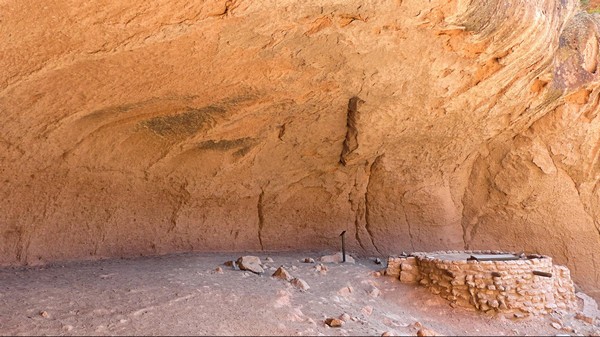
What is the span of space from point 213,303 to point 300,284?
1083 millimetres

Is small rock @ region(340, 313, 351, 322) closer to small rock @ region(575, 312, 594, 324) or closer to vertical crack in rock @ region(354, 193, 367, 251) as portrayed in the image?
small rock @ region(575, 312, 594, 324)

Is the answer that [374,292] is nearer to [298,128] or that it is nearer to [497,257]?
[497,257]

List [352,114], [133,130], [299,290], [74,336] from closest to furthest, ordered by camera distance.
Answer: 1. [74,336]
2. [299,290]
3. [133,130]
4. [352,114]

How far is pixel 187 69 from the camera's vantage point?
458cm

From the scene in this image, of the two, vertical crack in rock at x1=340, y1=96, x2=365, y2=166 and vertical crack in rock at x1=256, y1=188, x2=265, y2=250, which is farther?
vertical crack in rock at x1=256, y1=188, x2=265, y2=250

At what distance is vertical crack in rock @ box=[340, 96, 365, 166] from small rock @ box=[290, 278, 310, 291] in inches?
92.1

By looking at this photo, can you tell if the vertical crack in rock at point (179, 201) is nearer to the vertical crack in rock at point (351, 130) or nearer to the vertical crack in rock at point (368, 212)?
the vertical crack in rock at point (351, 130)

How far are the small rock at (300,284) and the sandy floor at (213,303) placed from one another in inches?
2.8

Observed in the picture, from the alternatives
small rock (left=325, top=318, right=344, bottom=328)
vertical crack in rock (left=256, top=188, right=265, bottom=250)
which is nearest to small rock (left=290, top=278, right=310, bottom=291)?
small rock (left=325, top=318, right=344, bottom=328)

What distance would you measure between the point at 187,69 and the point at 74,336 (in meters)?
2.46

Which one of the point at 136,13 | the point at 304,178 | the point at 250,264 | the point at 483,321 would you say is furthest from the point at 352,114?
the point at 136,13

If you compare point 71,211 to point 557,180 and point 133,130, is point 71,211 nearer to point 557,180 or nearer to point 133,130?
point 133,130

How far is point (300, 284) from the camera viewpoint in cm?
457

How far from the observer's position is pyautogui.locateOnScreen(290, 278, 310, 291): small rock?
452 centimetres
